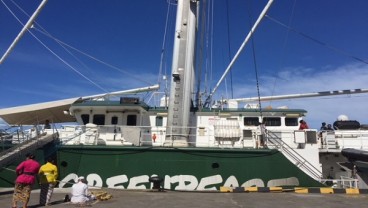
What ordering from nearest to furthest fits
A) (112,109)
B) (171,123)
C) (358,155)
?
1. (358,155)
2. (171,123)
3. (112,109)

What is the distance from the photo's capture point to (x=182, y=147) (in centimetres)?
1625

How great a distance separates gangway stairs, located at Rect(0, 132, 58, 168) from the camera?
47.7ft

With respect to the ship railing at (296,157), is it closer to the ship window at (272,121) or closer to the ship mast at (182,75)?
the ship window at (272,121)

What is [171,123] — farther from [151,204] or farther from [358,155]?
[358,155]

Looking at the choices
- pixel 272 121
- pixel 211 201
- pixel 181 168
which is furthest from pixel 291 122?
pixel 211 201

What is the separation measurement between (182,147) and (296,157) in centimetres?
530

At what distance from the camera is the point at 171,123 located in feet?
Answer: 55.9

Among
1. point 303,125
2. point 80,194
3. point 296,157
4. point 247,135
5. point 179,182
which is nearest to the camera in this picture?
point 80,194

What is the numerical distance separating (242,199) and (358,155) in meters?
6.67

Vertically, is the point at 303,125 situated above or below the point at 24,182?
above

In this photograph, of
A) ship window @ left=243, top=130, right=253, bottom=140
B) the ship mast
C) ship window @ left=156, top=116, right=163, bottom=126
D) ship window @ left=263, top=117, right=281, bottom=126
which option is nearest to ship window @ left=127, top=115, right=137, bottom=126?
ship window @ left=156, top=116, right=163, bottom=126

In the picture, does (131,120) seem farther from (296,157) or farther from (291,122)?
(291,122)

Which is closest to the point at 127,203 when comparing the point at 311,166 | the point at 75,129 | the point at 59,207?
the point at 59,207

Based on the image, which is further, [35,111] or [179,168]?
[35,111]
